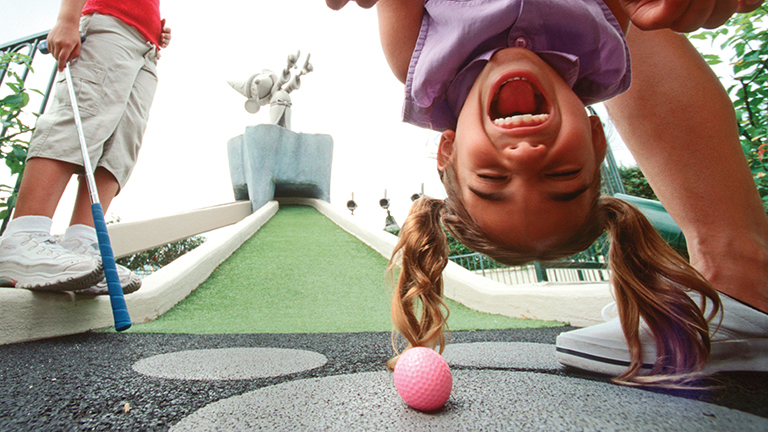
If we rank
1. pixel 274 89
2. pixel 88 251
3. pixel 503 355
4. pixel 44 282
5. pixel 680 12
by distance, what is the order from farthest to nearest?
pixel 274 89, pixel 88 251, pixel 44 282, pixel 503 355, pixel 680 12

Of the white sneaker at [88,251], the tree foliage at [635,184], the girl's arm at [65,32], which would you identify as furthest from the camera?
the tree foliage at [635,184]

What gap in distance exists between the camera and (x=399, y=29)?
1021mm

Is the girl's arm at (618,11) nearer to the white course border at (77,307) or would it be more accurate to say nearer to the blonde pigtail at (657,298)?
the blonde pigtail at (657,298)

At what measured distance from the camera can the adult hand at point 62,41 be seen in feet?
4.69

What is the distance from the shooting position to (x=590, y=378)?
96 cm

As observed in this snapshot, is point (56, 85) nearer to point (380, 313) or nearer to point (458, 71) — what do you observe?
point (458, 71)

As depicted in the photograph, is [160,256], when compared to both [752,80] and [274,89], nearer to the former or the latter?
[274,89]

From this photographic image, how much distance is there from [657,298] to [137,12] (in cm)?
233

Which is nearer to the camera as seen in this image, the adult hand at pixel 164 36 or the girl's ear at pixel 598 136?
the girl's ear at pixel 598 136

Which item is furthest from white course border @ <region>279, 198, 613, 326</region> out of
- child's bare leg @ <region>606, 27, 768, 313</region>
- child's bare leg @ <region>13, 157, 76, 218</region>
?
child's bare leg @ <region>13, 157, 76, 218</region>

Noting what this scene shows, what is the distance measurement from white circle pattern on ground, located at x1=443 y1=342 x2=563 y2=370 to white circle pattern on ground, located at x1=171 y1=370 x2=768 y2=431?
8.8 inches

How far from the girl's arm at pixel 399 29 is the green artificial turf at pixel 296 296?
0.85 meters

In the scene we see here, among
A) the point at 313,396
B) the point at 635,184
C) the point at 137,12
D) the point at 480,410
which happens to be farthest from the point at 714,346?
the point at 635,184

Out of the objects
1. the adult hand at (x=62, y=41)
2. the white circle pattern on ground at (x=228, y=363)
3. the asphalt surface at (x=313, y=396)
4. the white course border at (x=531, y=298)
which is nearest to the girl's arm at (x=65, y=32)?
the adult hand at (x=62, y=41)
